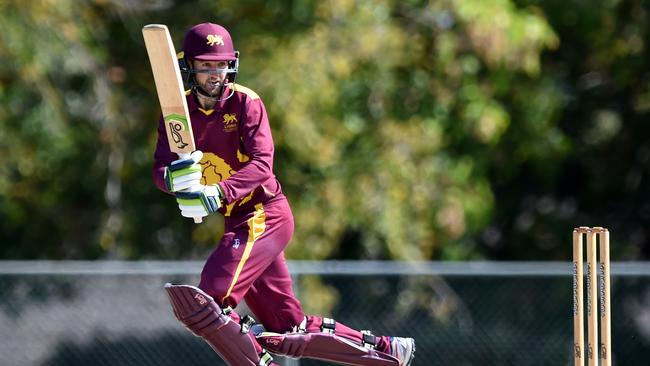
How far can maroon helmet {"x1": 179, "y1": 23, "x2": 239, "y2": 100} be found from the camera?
4.64 metres

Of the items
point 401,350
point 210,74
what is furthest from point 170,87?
point 401,350

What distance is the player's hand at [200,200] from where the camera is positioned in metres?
4.47

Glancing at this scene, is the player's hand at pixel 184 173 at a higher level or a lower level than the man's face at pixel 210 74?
lower

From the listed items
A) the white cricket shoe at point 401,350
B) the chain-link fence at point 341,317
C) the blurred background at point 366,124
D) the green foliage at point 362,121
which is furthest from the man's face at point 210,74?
the green foliage at point 362,121

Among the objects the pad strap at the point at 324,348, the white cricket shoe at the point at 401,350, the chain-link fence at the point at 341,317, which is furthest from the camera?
the chain-link fence at the point at 341,317

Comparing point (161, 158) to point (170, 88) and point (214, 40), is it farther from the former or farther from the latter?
point (214, 40)

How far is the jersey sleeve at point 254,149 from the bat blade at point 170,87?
0.24 metres

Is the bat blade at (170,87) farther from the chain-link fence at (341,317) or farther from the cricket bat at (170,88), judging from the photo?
the chain-link fence at (341,317)

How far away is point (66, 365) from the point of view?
7.18 metres

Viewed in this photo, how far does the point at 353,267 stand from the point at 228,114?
2623 mm

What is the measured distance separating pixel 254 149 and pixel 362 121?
15.4ft

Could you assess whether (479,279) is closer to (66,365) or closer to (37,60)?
(66,365)

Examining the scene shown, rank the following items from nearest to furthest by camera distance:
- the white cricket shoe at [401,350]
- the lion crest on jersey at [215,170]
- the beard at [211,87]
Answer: the beard at [211,87], the lion crest on jersey at [215,170], the white cricket shoe at [401,350]

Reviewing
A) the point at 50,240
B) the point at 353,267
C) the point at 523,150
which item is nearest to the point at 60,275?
the point at 353,267
